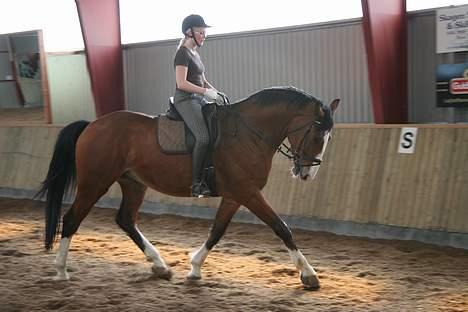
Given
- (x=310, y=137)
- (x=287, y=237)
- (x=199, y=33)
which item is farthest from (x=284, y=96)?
(x=287, y=237)

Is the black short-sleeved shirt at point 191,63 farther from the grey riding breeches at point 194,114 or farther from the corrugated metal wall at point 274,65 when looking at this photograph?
the corrugated metal wall at point 274,65

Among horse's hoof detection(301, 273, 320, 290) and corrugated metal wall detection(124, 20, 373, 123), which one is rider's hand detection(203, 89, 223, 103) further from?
corrugated metal wall detection(124, 20, 373, 123)

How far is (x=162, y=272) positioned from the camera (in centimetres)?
627

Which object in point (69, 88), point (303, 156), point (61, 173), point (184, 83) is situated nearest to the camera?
point (303, 156)

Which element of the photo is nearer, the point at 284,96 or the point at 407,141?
the point at 284,96

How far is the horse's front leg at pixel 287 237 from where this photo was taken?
225 inches

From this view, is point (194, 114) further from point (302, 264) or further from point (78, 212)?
point (302, 264)

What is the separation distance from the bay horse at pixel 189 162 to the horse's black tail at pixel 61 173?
0.4 inches

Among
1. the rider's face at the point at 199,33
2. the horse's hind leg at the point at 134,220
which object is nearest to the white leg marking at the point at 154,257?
the horse's hind leg at the point at 134,220

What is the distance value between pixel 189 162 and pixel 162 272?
115 cm

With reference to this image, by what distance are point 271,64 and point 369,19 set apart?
2695 mm

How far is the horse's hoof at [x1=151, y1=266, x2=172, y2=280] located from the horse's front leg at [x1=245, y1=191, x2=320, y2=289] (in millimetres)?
1158

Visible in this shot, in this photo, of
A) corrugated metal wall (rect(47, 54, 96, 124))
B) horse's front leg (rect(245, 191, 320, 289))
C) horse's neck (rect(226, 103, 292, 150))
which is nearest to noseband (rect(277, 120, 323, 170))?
horse's neck (rect(226, 103, 292, 150))

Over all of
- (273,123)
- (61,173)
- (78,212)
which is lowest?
(78,212)
